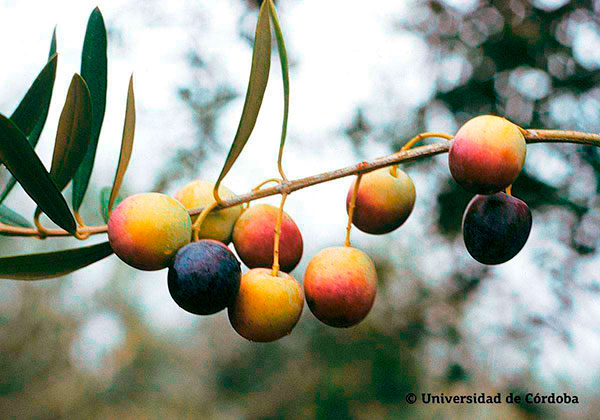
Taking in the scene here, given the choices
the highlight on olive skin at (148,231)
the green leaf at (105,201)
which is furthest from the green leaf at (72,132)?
the green leaf at (105,201)

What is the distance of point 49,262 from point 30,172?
0.65ft

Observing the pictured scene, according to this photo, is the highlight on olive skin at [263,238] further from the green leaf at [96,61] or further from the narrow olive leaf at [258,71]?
the green leaf at [96,61]

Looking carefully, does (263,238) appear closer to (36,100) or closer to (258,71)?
(258,71)

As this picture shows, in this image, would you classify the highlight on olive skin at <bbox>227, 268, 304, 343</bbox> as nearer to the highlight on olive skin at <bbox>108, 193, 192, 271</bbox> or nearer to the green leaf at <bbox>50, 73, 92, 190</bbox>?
the highlight on olive skin at <bbox>108, 193, 192, 271</bbox>

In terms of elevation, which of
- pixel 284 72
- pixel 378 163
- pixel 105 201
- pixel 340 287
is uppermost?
pixel 284 72

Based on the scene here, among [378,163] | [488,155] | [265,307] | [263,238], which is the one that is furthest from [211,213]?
[488,155]

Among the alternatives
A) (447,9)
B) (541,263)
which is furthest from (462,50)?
(541,263)

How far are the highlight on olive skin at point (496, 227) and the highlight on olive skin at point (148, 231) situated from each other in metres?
0.47

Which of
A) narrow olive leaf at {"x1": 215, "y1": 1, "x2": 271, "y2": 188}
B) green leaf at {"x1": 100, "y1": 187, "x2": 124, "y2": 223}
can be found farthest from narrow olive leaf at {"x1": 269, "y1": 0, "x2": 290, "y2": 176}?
green leaf at {"x1": 100, "y1": 187, "x2": 124, "y2": 223}

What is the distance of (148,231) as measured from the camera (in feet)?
2.57

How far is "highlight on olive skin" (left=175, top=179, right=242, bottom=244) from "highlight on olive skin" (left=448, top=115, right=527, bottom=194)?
0.40 metres

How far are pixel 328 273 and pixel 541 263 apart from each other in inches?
104

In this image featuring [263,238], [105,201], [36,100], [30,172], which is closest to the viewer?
[30,172]

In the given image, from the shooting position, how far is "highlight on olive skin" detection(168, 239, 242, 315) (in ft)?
2.47
